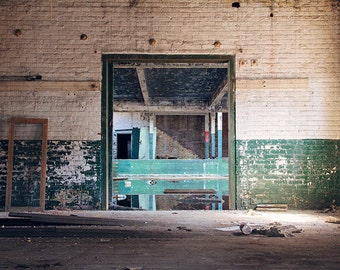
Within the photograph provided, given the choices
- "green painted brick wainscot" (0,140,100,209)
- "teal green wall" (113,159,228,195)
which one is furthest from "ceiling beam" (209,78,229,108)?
"green painted brick wainscot" (0,140,100,209)

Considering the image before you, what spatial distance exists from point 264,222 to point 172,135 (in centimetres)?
1439

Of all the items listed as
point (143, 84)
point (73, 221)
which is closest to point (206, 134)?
point (143, 84)

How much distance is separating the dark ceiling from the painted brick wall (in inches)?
83.7

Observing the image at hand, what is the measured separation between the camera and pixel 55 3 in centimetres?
686

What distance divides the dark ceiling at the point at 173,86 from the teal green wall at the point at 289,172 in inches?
120

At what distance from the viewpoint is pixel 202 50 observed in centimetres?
686

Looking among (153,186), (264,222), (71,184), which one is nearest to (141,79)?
(153,186)

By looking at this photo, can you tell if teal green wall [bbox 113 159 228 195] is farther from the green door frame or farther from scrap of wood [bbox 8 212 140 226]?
scrap of wood [bbox 8 212 140 226]

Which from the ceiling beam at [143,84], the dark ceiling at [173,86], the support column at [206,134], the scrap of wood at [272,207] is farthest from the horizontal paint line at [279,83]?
the support column at [206,134]

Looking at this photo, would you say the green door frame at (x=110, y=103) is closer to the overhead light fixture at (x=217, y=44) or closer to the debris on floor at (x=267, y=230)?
the overhead light fixture at (x=217, y=44)

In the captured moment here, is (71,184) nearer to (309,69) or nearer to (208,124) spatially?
(309,69)

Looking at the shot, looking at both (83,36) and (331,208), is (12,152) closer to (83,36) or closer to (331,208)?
(83,36)

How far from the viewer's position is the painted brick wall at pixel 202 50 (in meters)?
6.77

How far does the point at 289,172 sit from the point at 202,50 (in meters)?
2.66
